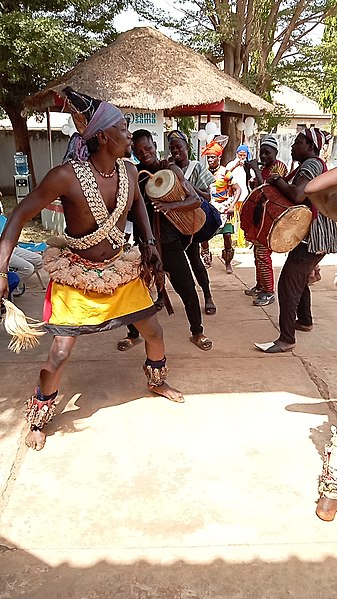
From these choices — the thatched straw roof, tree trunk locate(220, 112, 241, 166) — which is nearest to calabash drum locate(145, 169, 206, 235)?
the thatched straw roof

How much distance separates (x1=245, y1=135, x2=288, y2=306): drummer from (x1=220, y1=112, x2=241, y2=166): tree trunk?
7.28 metres

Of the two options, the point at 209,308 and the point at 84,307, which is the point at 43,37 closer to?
the point at 209,308

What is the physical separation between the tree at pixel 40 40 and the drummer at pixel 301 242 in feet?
25.0

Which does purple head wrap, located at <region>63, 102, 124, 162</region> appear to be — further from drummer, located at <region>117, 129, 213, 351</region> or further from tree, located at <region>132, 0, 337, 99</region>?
tree, located at <region>132, 0, 337, 99</region>

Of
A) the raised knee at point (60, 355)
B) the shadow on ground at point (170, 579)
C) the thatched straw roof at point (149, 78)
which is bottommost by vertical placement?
the shadow on ground at point (170, 579)

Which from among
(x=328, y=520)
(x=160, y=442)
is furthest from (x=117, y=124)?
(x=328, y=520)

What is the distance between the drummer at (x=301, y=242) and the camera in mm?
3641

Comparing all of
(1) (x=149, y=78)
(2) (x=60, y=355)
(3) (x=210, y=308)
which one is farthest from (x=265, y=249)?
(1) (x=149, y=78)

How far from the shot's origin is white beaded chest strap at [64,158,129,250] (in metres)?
2.66

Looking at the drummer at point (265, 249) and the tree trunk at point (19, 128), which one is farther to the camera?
the tree trunk at point (19, 128)

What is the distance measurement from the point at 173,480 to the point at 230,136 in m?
11.1

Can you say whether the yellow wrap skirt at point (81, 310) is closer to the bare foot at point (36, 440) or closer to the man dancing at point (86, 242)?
the man dancing at point (86, 242)

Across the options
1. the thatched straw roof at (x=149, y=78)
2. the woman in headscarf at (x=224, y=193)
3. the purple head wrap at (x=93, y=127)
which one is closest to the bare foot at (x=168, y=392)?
the purple head wrap at (x=93, y=127)

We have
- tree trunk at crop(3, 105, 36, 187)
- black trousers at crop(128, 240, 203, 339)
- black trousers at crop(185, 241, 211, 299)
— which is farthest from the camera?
tree trunk at crop(3, 105, 36, 187)
